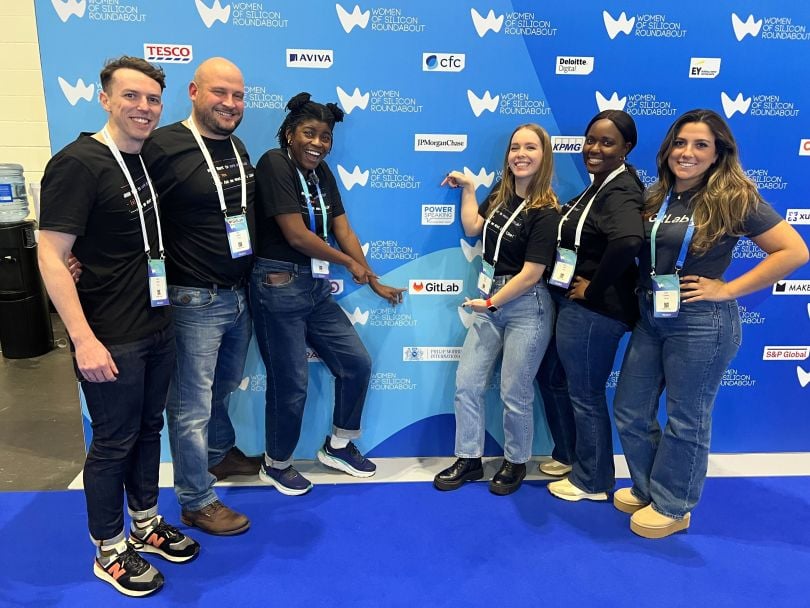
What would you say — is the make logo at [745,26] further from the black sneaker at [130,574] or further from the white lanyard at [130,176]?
the black sneaker at [130,574]

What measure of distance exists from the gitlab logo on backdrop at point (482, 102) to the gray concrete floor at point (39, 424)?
269cm

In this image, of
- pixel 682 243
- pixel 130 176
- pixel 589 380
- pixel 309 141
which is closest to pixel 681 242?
pixel 682 243

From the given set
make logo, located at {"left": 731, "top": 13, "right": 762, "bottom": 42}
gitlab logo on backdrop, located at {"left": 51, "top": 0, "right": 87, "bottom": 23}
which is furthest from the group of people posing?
make logo, located at {"left": 731, "top": 13, "right": 762, "bottom": 42}

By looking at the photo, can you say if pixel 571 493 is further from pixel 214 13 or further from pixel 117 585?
pixel 214 13

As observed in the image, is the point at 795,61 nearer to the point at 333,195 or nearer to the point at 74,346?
the point at 333,195

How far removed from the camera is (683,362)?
2.30 metres

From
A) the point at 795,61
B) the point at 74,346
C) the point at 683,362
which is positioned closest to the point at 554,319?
the point at 683,362

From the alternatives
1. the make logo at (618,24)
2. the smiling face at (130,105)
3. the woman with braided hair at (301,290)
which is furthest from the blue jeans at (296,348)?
the make logo at (618,24)

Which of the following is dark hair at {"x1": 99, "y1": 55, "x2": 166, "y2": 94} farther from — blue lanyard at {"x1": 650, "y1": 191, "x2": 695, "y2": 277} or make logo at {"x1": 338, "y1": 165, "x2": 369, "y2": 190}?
blue lanyard at {"x1": 650, "y1": 191, "x2": 695, "y2": 277}

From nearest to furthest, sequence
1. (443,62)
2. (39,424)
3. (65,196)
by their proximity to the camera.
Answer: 1. (65,196)
2. (443,62)
3. (39,424)

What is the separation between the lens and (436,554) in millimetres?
2354

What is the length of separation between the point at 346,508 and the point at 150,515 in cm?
84

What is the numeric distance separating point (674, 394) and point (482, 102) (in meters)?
1.57

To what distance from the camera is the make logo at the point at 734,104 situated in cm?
283
